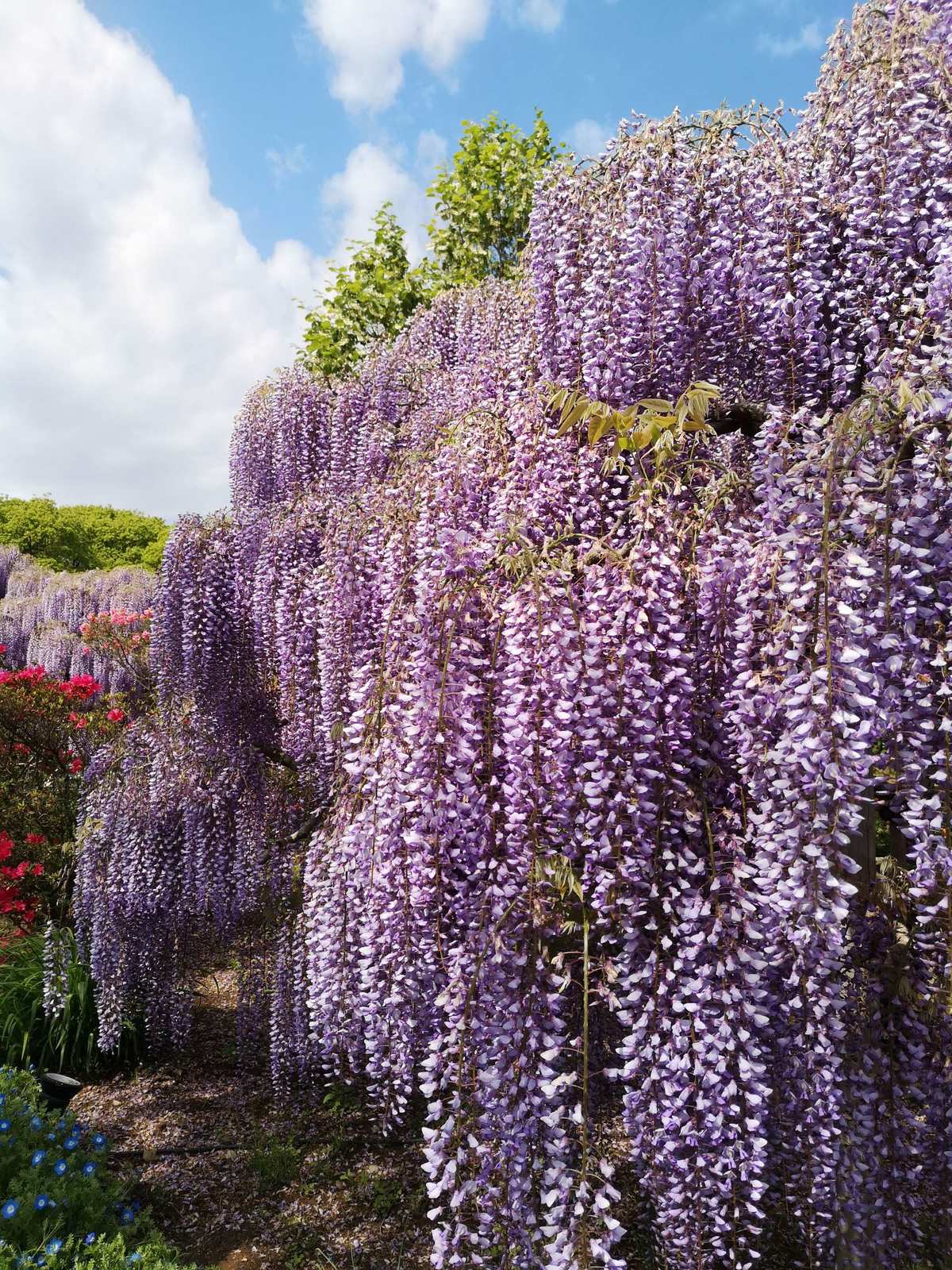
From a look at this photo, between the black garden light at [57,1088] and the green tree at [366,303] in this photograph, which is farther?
the green tree at [366,303]

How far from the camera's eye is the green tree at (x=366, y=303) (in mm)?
8547

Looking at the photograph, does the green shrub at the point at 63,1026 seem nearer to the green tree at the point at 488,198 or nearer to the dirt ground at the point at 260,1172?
the dirt ground at the point at 260,1172

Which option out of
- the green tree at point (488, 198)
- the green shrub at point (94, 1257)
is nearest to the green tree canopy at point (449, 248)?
the green tree at point (488, 198)

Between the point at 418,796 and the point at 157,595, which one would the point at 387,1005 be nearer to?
the point at 418,796

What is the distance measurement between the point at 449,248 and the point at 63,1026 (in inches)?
311

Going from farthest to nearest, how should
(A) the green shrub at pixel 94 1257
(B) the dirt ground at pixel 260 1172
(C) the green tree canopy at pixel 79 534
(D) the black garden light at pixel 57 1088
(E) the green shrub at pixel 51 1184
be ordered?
(C) the green tree canopy at pixel 79 534 → (D) the black garden light at pixel 57 1088 → (B) the dirt ground at pixel 260 1172 → (E) the green shrub at pixel 51 1184 → (A) the green shrub at pixel 94 1257

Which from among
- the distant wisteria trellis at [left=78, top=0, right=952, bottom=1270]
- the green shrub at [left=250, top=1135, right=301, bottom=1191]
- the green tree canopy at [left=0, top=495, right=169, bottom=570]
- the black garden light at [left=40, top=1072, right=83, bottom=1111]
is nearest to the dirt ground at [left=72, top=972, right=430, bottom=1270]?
the green shrub at [left=250, top=1135, right=301, bottom=1191]

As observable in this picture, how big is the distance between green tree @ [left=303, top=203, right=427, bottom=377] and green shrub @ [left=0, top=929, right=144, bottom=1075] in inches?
232

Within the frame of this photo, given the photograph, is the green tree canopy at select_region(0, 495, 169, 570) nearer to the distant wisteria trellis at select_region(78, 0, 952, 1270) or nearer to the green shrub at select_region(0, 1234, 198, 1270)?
the green shrub at select_region(0, 1234, 198, 1270)

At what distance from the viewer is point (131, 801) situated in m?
6.26

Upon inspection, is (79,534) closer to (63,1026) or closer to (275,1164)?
(63,1026)

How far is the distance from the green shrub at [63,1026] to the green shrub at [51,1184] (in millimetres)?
1277

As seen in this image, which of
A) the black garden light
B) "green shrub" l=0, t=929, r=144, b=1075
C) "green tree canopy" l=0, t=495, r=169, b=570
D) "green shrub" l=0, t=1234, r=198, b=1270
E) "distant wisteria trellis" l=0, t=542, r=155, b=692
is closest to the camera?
"green shrub" l=0, t=1234, r=198, b=1270

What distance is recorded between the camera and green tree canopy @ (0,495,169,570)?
88.2 feet
